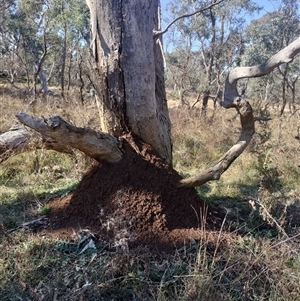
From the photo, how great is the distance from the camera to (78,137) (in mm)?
2758

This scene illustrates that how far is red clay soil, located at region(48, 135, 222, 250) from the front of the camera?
2.77 metres

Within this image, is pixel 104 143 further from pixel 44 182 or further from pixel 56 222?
pixel 44 182

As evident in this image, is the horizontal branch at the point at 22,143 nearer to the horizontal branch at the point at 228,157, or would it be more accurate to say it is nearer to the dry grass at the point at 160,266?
the dry grass at the point at 160,266

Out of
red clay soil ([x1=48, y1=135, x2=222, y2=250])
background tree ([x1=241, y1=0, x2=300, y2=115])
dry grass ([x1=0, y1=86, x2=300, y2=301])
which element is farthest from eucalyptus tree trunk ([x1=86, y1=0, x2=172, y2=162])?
background tree ([x1=241, y1=0, x2=300, y2=115])

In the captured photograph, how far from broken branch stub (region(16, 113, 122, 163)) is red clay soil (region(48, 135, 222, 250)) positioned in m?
0.12

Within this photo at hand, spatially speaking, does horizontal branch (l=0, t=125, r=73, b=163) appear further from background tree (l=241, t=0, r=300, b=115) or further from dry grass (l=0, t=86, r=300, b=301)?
background tree (l=241, t=0, r=300, b=115)

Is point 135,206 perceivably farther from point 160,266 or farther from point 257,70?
point 257,70

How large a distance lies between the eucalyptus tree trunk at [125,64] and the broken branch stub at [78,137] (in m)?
0.25

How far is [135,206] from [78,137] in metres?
0.74

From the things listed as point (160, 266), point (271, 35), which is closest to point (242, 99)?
point (160, 266)

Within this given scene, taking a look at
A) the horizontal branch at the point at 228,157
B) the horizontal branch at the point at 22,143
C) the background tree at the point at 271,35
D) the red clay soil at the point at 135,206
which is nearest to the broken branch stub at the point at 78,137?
the red clay soil at the point at 135,206

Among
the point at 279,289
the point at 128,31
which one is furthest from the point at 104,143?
the point at 279,289

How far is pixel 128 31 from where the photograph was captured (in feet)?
9.47

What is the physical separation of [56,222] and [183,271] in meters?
1.28
